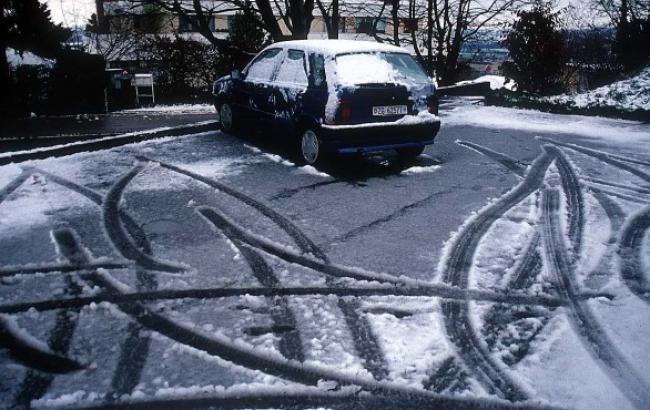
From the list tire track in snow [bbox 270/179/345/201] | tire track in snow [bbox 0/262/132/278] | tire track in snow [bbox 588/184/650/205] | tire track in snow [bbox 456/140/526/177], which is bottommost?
tire track in snow [bbox 0/262/132/278]

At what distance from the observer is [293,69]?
7680mm

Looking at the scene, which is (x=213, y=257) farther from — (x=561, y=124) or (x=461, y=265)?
(x=561, y=124)

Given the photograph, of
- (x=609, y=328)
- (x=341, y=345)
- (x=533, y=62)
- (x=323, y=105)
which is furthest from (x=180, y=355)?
(x=533, y=62)

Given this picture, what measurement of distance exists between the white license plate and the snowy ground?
89cm

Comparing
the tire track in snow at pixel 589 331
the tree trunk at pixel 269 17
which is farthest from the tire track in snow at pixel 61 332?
the tree trunk at pixel 269 17

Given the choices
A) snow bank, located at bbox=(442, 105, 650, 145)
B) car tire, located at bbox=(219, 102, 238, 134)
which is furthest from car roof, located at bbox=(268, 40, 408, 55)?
snow bank, located at bbox=(442, 105, 650, 145)

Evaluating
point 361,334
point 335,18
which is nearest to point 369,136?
point 361,334

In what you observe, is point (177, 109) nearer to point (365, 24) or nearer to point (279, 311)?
point (279, 311)

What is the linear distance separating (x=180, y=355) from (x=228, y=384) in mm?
420

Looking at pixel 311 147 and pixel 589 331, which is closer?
pixel 589 331

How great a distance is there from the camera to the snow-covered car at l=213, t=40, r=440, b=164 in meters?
6.79

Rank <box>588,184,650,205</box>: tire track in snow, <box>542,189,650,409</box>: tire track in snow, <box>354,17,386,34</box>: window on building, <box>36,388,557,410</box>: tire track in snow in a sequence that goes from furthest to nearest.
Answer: <box>354,17,386,34</box>: window on building, <box>588,184,650,205</box>: tire track in snow, <box>542,189,650,409</box>: tire track in snow, <box>36,388,557,410</box>: tire track in snow

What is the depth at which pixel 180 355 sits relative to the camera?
3043 millimetres

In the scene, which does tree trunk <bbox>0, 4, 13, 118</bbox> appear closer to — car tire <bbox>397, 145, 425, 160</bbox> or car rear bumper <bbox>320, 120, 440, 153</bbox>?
car rear bumper <bbox>320, 120, 440, 153</bbox>
